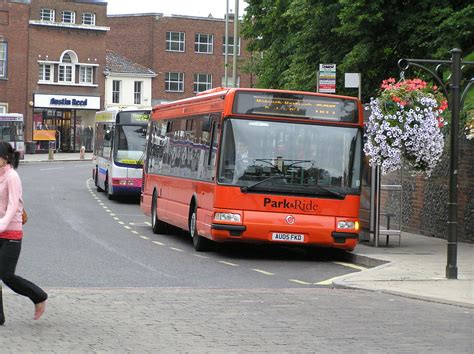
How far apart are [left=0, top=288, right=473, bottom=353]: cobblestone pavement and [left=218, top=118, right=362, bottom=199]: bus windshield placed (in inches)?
167

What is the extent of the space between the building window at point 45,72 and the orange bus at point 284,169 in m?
60.3

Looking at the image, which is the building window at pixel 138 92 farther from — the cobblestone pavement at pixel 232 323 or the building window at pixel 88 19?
the cobblestone pavement at pixel 232 323

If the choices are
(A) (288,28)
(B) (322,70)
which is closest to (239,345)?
A: (B) (322,70)

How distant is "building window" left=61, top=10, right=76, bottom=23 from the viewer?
260 feet

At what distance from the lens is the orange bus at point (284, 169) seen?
57.8ft

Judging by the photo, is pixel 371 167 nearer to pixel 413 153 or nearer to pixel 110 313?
pixel 413 153

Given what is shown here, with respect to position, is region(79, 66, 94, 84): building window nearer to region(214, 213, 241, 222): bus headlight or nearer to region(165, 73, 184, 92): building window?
region(165, 73, 184, 92): building window

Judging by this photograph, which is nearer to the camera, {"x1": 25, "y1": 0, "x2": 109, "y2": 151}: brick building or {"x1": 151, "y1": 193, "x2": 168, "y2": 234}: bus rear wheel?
{"x1": 151, "y1": 193, "x2": 168, "y2": 234}: bus rear wheel

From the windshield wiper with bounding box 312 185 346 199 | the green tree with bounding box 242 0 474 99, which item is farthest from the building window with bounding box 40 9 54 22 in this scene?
the windshield wiper with bounding box 312 185 346 199

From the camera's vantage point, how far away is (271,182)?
57.8ft

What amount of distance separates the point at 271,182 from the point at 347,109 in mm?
1897

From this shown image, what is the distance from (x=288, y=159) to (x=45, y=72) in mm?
61715

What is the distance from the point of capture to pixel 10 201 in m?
9.87

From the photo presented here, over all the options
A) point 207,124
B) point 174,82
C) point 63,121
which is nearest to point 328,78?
point 207,124
